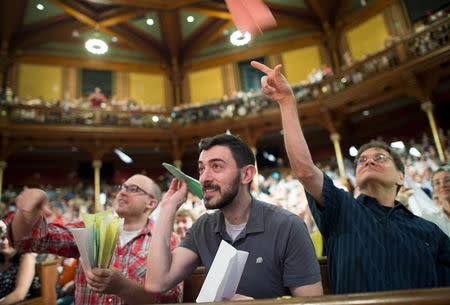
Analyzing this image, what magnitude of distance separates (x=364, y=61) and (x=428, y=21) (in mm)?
2566

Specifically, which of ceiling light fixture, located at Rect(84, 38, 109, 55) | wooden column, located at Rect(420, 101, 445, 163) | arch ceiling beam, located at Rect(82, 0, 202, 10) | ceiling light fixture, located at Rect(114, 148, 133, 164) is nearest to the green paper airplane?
wooden column, located at Rect(420, 101, 445, 163)

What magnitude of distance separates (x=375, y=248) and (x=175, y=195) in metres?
0.98

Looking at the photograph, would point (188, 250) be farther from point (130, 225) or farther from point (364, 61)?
point (364, 61)

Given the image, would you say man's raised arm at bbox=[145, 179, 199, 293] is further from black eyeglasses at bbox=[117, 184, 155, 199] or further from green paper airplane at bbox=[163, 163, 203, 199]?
black eyeglasses at bbox=[117, 184, 155, 199]

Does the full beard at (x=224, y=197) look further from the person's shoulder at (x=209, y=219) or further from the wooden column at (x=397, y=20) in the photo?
the wooden column at (x=397, y=20)

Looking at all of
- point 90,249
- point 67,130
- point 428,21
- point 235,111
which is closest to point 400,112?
point 428,21

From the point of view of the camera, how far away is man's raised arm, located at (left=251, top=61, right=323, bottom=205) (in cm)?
135

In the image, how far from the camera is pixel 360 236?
1.43 meters

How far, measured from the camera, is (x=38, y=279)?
8.48 ft

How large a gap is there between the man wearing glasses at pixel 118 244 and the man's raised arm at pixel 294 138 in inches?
35.1

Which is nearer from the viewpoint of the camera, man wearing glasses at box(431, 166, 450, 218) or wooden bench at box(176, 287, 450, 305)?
wooden bench at box(176, 287, 450, 305)

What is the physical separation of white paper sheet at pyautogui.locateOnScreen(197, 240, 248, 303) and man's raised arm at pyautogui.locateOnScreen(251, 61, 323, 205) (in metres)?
0.44

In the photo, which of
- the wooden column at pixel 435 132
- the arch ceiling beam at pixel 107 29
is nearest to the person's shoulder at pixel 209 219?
the wooden column at pixel 435 132

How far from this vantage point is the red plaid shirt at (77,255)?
5.62 ft
